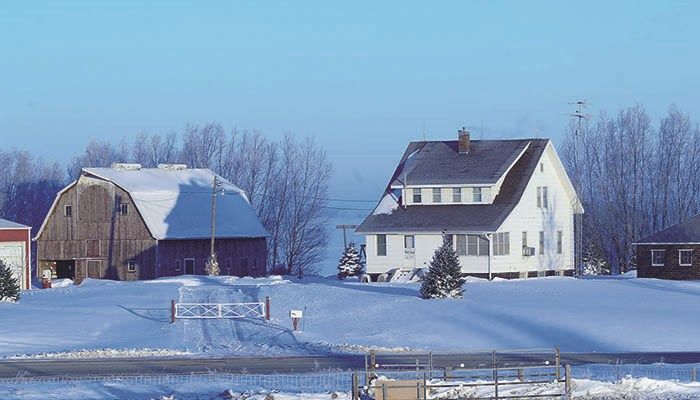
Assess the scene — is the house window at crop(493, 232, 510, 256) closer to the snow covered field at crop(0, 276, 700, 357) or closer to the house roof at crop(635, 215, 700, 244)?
the house roof at crop(635, 215, 700, 244)

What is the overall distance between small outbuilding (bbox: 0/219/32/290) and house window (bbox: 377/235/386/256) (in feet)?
62.8

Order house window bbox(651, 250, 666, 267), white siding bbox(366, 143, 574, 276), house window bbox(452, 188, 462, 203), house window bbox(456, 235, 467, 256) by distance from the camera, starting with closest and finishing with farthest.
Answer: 1. house window bbox(651, 250, 666, 267)
2. house window bbox(456, 235, 467, 256)
3. white siding bbox(366, 143, 574, 276)
4. house window bbox(452, 188, 462, 203)

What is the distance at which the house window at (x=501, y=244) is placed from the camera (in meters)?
A: 68.5

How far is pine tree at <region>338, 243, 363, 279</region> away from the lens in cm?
7719

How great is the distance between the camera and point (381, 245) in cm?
7106

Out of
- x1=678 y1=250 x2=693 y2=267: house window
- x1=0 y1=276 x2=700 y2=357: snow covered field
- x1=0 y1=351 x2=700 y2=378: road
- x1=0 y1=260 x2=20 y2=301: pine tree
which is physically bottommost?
x1=0 y1=351 x2=700 y2=378: road

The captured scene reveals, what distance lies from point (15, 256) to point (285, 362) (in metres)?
34.1

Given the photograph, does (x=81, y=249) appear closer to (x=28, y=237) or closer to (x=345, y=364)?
(x=28, y=237)

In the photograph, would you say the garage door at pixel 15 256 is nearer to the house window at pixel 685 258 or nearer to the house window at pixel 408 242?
the house window at pixel 408 242

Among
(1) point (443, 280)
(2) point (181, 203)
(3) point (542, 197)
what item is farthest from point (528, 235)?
(2) point (181, 203)

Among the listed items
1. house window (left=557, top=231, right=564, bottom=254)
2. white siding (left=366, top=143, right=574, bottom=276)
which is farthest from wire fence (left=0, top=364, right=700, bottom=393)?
house window (left=557, top=231, right=564, bottom=254)

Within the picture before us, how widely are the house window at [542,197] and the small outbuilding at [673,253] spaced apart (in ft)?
21.2

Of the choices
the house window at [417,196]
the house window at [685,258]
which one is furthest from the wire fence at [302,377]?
the house window at [417,196]

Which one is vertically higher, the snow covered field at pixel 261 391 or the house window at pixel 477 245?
the house window at pixel 477 245
